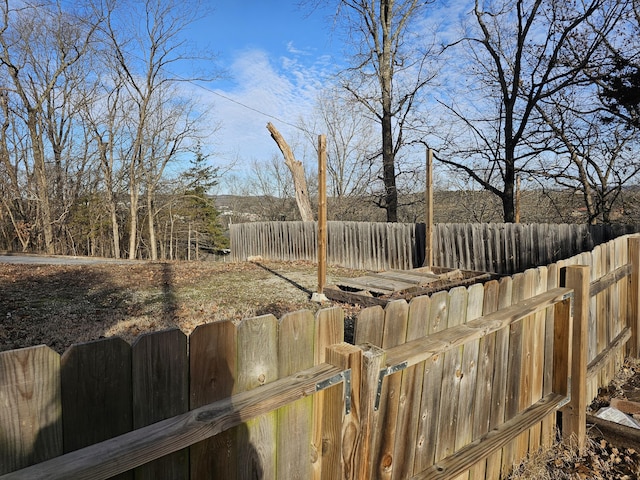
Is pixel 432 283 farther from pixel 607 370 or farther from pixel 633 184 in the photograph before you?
pixel 633 184

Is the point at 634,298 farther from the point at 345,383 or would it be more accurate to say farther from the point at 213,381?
the point at 213,381

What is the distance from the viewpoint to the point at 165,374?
1.13 metres

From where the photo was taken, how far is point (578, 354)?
2930mm

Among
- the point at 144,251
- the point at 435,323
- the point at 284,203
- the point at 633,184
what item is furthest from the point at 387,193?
the point at 144,251

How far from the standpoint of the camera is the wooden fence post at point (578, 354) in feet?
9.61

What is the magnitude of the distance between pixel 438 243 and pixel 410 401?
10.5 meters

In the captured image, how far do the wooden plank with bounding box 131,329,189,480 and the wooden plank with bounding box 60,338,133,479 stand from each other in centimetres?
2

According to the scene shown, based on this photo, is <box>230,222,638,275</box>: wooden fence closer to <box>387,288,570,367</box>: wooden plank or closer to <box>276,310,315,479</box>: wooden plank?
<box>387,288,570,367</box>: wooden plank

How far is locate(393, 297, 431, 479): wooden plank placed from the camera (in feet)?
6.06

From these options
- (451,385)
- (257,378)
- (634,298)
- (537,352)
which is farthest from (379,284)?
(257,378)

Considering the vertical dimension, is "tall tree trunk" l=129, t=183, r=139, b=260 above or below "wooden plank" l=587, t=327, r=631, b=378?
above

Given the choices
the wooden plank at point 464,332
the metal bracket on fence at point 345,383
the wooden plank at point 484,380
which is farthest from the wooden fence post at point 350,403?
the wooden plank at point 484,380

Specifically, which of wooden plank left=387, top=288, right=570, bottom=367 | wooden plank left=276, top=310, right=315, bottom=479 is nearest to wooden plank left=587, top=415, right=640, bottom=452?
wooden plank left=387, top=288, right=570, bottom=367

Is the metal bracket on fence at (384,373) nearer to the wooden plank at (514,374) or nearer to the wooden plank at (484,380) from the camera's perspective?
the wooden plank at (484,380)
